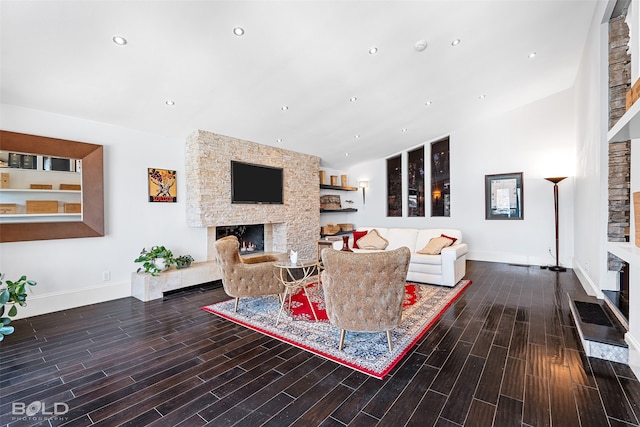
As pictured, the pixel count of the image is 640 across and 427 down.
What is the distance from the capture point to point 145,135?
4.45 m

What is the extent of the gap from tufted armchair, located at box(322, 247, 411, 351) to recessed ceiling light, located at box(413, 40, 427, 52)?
8.33 ft

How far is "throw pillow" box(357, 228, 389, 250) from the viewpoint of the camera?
5.56 meters

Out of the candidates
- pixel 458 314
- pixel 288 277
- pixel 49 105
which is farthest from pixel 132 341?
pixel 458 314

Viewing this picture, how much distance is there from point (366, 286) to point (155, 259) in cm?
347

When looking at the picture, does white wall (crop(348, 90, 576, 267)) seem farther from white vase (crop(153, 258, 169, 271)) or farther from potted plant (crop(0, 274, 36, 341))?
potted plant (crop(0, 274, 36, 341))

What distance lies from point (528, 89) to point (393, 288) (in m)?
5.34

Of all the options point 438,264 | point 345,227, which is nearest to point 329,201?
point 345,227

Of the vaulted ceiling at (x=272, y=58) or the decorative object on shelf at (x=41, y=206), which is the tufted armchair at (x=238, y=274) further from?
the decorative object on shelf at (x=41, y=206)

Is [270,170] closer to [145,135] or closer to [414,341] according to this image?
[145,135]

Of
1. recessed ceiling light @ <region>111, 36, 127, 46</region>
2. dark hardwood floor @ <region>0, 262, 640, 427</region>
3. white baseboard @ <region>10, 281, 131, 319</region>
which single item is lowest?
dark hardwood floor @ <region>0, 262, 640, 427</region>

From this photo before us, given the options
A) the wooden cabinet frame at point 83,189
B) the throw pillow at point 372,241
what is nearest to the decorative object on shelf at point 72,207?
the wooden cabinet frame at point 83,189

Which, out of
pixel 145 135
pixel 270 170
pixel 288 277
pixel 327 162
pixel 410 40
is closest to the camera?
pixel 410 40

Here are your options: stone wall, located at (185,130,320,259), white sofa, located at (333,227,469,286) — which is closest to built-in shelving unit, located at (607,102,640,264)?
white sofa, located at (333,227,469,286)

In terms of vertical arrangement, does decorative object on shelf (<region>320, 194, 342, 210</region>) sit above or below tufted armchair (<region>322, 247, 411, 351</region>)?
above
